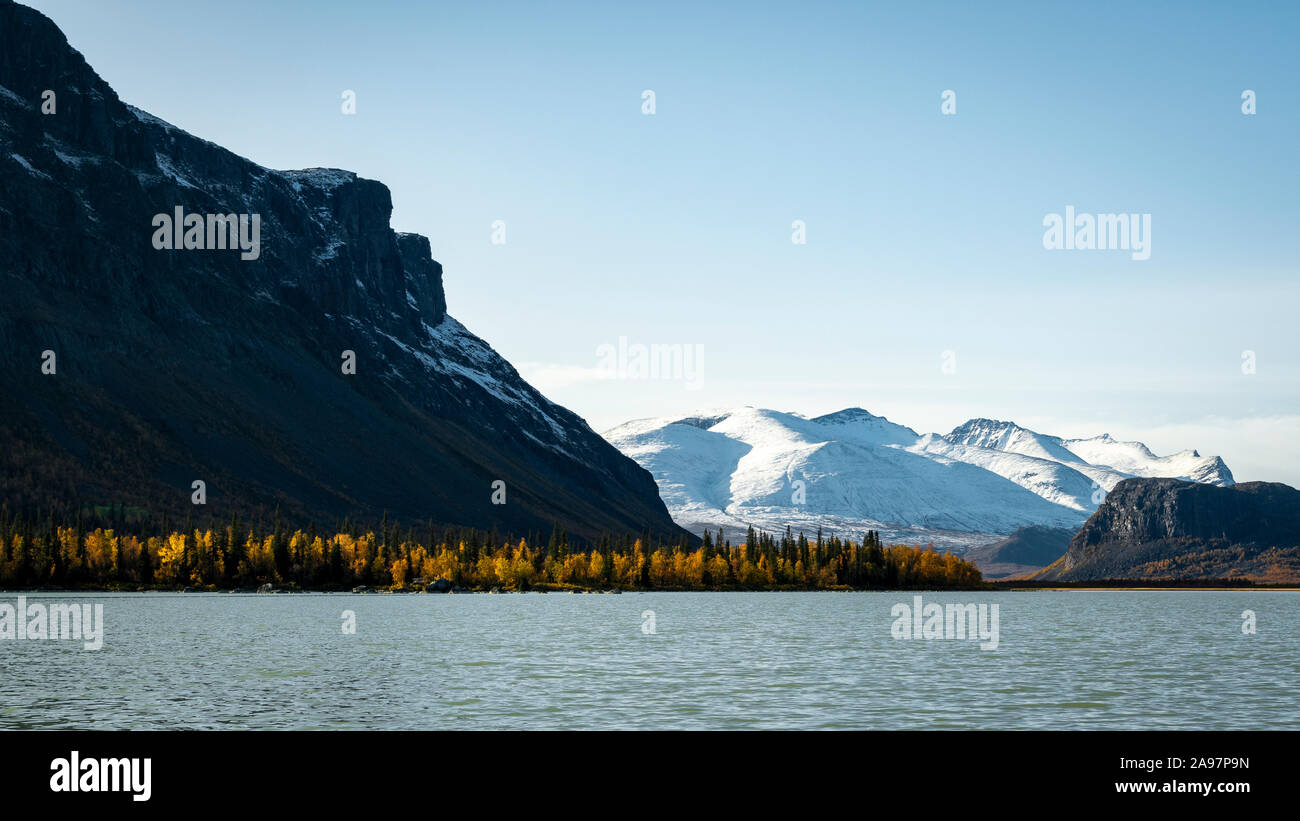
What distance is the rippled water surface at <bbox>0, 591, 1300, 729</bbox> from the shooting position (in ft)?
206

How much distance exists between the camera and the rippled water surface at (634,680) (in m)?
62.7

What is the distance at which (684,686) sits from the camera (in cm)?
7838

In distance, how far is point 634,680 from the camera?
83.1m

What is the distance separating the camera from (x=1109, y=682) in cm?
8331

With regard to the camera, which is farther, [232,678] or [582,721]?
[232,678]

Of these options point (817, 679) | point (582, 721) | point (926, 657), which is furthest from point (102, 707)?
point (926, 657)
